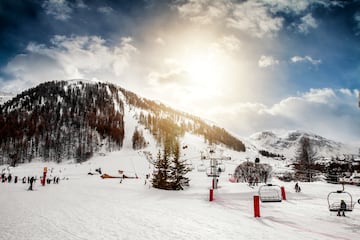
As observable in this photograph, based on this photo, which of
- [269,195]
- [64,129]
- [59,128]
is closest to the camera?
[269,195]

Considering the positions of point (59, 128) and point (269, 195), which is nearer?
point (269, 195)

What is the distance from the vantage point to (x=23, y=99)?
19212cm

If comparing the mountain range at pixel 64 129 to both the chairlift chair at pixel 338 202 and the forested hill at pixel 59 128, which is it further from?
the chairlift chair at pixel 338 202

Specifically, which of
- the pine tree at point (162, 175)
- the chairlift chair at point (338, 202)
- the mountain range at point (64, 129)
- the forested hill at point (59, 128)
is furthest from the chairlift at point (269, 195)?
the forested hill at point (59, 128)

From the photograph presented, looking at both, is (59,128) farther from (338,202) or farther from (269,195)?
(338,202)

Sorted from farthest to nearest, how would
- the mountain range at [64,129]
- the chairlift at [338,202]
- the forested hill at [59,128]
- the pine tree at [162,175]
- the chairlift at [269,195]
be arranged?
the mountain range at [64,129]
the forested hill at [59,128]
the pine tree at [162,175]
the chairlift at [269,195]
the chairlift at [338,202]

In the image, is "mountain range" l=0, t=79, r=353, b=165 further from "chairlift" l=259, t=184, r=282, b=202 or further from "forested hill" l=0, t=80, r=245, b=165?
"chairlift" l=259, t=184, r=282, b=202

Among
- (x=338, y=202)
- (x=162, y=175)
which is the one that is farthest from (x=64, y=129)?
(x=338, y=202)

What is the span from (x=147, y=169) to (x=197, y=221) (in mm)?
90921

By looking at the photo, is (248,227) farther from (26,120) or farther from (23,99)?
(23,99)

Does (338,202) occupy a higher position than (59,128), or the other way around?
(59,128)

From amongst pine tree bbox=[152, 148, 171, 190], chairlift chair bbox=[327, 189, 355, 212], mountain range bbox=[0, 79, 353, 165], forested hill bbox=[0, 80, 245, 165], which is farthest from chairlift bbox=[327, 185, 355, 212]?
forested hill bbox=[0, 80, 245, 165]

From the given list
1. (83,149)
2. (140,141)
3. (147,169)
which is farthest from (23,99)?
(147,169)

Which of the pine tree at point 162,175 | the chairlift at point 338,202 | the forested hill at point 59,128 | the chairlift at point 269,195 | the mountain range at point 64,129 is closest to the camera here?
the chairlift at point 338,202
